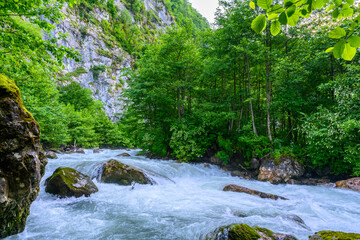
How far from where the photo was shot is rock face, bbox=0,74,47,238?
3.22 metres

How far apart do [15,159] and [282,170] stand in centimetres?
1080

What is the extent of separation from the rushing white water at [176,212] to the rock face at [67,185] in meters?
0.21

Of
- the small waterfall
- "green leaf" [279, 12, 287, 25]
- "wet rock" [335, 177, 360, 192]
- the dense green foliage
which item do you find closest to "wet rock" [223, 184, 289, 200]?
the dense green foliage

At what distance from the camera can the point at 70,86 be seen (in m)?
34.3

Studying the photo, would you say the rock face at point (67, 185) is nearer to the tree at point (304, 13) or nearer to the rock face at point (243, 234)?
the rock face at point (243, 234)

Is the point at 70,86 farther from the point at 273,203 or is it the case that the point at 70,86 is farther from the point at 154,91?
the point at 273,203

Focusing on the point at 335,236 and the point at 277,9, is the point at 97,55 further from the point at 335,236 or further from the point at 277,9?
the point at 335,236

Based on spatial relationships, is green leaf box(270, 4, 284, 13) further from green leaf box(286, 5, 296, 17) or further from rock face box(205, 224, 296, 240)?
rock face box(205, 224, 296, 240)

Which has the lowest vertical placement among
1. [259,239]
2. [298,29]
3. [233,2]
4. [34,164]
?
[259,239]

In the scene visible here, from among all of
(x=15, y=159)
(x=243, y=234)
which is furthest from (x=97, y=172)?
(x=243, y=234)

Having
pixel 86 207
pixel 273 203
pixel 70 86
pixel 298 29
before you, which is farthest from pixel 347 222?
pixel 70 86

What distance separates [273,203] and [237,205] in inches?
54.9

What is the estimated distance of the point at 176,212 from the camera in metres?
5.53

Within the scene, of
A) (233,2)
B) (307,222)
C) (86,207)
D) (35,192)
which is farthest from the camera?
(233,2)
